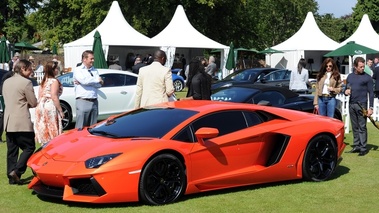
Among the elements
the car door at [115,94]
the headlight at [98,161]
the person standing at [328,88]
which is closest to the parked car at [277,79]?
the car door at [115,94]

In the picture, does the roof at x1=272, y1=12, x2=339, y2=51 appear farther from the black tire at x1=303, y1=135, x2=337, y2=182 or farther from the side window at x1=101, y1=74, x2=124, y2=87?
the black tire at x1=303, y1=135, x2=337, y2=182

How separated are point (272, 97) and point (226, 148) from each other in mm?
5971

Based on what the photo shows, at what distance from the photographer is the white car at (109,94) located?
49.2ft

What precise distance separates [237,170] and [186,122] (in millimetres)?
938

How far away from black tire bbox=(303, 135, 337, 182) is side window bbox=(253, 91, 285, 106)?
451 centimetres

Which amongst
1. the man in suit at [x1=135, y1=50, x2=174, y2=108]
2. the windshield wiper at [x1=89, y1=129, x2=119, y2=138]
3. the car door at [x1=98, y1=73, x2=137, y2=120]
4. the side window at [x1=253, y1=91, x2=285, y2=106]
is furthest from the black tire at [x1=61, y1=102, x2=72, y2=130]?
the windshield wiper at [x1=89, y1=129, x2=119, y2=138]

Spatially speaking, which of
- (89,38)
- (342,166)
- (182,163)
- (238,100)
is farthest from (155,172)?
(89,38)

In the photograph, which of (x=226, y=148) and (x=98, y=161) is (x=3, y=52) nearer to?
(x=226, y=148)

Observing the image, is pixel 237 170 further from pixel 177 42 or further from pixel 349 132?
pixel 177 42

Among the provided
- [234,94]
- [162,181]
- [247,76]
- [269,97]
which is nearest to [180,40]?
[247,76]

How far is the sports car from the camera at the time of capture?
265 inches

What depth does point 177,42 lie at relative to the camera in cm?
3522

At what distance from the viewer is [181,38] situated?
35625 millimetres

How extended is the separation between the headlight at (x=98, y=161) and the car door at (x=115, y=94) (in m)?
8.65
